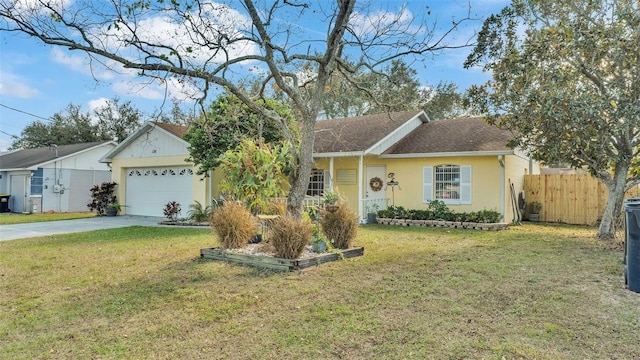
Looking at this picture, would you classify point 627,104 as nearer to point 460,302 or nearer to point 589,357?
point 460,302

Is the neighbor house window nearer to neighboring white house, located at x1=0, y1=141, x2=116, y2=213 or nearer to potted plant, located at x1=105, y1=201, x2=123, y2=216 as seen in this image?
potted plant, located at x1=105, y1=201, x2=123, y2=216

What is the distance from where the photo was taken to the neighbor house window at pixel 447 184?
1412 cm

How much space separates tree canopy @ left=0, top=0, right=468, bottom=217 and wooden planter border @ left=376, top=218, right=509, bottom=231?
6094mm

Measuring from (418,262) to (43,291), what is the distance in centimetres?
588

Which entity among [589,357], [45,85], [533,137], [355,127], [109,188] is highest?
Result: [45,85]

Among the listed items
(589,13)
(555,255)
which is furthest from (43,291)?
(589,13)

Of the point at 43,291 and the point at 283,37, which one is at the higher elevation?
the point at 283,37

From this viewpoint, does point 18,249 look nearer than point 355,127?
Yes

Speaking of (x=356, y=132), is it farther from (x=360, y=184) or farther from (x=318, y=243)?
(x=318, y=243)

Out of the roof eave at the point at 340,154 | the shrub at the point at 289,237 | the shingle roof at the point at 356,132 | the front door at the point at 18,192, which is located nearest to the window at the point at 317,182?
the shingle roof at the point at 356,132

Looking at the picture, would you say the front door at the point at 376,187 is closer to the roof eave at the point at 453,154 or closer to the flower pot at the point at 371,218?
the flower pot at the point at 371,218

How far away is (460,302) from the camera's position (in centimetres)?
495

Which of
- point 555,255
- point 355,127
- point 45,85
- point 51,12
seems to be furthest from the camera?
point 355,127

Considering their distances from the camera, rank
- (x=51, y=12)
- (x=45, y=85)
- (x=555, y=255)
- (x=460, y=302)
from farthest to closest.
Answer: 1. (x=45, y=85)
2. (x=555, y=255)
3. (x=51, y=12)
4. (x=460, y=302)
